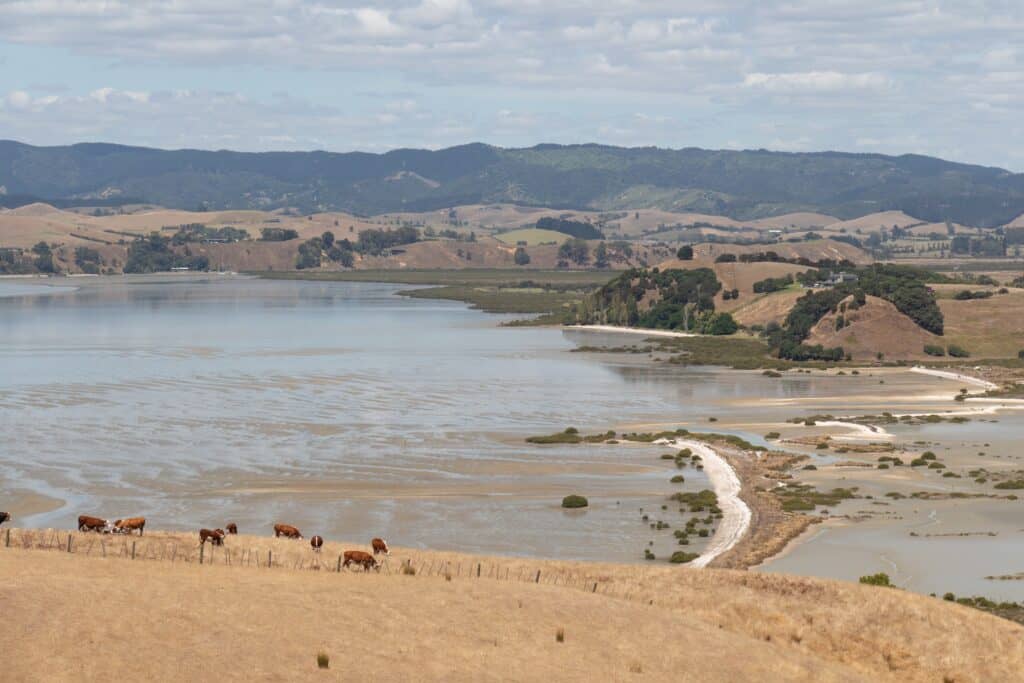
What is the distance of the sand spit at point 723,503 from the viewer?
5750 centimetres

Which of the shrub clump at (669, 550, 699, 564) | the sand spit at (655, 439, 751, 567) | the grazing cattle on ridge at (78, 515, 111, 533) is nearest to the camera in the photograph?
the grazing cattle on ridge at (78, 515, 111, 533)

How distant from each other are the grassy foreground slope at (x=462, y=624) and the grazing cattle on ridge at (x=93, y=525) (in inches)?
73.9

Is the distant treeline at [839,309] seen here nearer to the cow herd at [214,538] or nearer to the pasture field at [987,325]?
the pasture field at [987,325]

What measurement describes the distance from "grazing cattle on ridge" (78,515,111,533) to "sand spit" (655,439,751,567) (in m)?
20.1

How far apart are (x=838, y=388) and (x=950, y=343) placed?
1544 inches

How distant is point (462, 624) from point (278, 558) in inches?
381

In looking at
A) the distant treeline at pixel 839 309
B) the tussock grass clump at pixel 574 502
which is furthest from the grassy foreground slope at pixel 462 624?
the distant treeline at pixel 839 309

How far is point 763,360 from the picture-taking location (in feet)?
498

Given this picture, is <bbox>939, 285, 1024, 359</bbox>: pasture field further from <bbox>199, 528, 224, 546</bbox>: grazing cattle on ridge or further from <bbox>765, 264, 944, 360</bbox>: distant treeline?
<bbox>199, 528, 224, 546</bbox>: grazing cattle on ridge

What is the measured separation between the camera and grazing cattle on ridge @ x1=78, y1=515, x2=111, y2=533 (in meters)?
43.9

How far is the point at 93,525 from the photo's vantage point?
44.5 meters

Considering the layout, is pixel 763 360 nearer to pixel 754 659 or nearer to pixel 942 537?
pixel 942 537

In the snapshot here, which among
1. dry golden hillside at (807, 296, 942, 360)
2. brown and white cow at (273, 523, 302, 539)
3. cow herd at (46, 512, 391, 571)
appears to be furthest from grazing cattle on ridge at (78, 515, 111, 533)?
dry golden hillside at (807, 296, 942, 360)

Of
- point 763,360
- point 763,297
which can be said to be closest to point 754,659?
point 763,360
